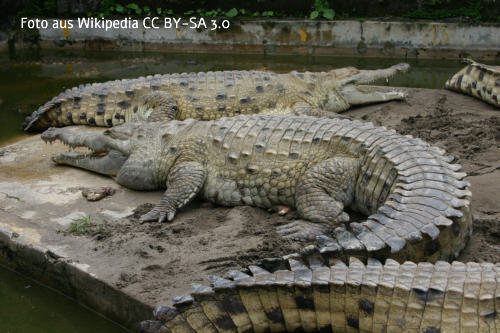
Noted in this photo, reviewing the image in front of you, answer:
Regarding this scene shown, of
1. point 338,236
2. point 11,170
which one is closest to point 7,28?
point 11,170

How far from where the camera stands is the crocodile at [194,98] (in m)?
6.49

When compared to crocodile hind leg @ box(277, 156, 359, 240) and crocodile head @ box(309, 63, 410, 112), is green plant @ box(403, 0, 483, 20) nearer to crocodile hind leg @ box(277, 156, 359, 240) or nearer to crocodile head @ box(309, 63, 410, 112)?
crocodile head @ box(309, 63, 410, 112)

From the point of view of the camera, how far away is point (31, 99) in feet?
26.8

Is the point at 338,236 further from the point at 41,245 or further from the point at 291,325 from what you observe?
the point at 41,245

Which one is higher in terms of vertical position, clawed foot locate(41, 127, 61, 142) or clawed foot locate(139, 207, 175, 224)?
clawed foot locate(41, 127, 61, 142)

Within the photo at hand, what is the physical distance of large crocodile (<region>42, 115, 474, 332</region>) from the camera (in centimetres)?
230

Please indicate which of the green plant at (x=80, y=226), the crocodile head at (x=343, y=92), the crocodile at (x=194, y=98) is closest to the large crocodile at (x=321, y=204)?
the green plant at (x=80, y=226)

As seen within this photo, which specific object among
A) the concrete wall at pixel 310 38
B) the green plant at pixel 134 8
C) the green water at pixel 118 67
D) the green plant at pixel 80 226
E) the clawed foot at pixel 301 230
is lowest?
the clawed foot at pixel 301 230

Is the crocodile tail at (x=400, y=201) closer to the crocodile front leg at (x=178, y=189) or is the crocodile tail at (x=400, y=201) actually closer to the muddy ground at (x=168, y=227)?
the muddy ground at (x=168, y=227)

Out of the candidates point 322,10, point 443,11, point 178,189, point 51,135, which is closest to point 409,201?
point 178,189

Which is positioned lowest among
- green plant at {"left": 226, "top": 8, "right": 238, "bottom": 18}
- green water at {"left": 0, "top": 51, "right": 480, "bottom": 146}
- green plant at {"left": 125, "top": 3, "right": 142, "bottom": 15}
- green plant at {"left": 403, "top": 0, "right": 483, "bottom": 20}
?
green water at {"left": 0, "top": 51, "right": 480, "bottom": 146}

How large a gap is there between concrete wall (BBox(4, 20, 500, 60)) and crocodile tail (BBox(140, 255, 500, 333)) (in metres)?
8.70

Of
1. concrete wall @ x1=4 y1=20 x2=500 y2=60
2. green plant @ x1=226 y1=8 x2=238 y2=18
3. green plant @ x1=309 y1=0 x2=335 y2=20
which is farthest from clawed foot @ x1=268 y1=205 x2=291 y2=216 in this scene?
green plant @ x1=226 y1=8 x2=238 y2=18

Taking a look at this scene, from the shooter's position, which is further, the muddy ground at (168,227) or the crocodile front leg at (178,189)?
the crocodile front leg at (178,189)
